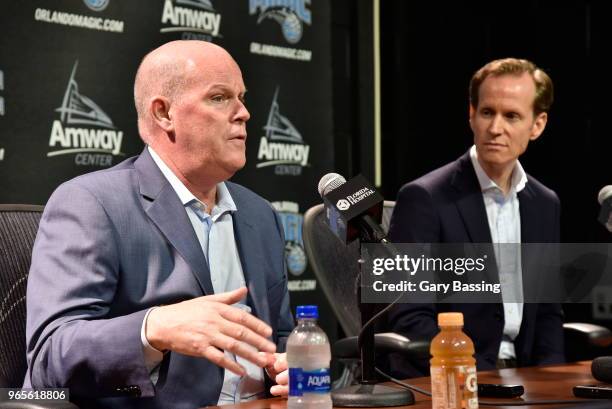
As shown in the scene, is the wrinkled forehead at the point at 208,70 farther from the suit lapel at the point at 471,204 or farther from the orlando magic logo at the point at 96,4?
the orlando magic logo at the point at 96,4

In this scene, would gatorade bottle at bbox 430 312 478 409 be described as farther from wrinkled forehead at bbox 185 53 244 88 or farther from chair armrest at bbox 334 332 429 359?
wrinkled forehead at bbox 185 53 244 88

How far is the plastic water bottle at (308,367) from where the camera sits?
1.61m

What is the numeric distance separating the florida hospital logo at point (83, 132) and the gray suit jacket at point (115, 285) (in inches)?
54.6

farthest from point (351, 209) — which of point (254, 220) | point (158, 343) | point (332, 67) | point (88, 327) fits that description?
point (332, 67)

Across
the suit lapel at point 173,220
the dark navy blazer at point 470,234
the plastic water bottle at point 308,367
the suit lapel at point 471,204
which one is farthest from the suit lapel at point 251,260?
the suit lapel at point 471,204

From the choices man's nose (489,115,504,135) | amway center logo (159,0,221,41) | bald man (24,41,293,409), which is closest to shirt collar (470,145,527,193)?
man's nose (489,115,504,135)

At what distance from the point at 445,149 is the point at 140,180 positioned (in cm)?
305

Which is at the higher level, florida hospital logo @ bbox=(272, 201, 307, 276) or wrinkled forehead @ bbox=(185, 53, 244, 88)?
wrinkled forehead @ bbox=(185, 53, 244, 88)

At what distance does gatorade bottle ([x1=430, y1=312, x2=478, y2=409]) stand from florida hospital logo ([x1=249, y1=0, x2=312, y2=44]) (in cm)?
282

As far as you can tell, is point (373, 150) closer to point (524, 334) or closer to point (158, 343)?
point (524, 334)

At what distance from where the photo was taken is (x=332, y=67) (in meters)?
4.94

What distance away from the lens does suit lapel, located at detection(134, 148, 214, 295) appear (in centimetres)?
209

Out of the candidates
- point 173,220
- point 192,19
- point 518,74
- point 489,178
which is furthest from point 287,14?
point 173,220

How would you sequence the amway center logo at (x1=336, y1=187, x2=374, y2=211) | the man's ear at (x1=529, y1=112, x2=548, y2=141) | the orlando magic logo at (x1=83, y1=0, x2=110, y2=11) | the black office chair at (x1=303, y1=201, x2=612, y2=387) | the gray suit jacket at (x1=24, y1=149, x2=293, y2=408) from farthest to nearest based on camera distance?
1. the orlando magic logo at (x1=83, y1=0, x2=110, y2=11)
2. the man's ear at (x1=529, y1=112, x2=548, y2=141)
3. the black office chair at (x1=303, y1=201, x2=612, y2=387)
4. the gray suit jacket at (x1=24, y1=149, x2=293, y2=408)
5. the amway center logo at (x1=336, y1=187, x2=374, y2=211)
